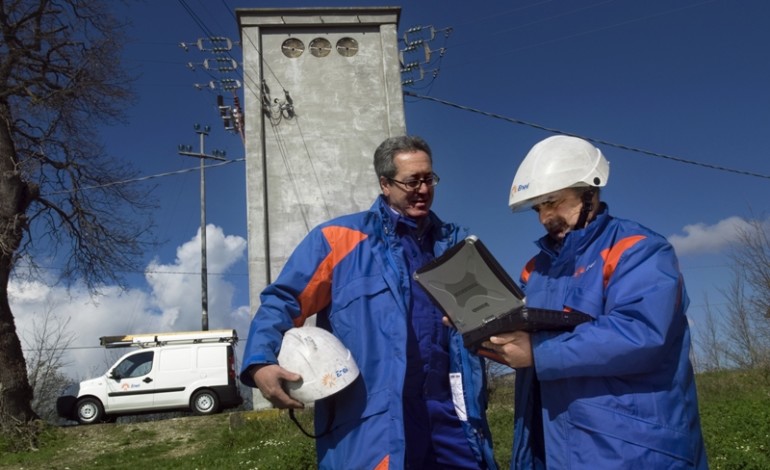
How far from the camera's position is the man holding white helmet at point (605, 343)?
6.64 feet

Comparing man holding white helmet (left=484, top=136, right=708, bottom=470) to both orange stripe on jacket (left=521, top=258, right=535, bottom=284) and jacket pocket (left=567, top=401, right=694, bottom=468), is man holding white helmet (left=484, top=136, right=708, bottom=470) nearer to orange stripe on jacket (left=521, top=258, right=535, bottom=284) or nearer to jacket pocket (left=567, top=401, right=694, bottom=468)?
jacket pocket (left=567, top=401, right=694, bottom=468)

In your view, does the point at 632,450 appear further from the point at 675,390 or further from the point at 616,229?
the point at 616,229

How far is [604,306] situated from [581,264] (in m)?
0.19

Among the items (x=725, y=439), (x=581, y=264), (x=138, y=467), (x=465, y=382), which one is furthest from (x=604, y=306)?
(x=138, y=467)

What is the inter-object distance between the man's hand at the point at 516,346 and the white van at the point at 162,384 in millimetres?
15612

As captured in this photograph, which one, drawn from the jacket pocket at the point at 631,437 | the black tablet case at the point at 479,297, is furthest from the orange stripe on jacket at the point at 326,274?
the jacket pocket at the point at 631,437

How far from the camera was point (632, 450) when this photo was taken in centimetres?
203

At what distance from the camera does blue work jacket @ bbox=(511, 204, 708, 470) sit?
2020 mm

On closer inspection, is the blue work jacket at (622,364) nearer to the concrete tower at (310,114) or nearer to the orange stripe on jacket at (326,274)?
the orange stripe on jacket at (326,274)

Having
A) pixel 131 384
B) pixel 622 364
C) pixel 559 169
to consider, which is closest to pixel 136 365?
pixel 131 384

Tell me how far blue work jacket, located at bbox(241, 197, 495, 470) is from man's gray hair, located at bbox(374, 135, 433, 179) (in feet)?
0.87

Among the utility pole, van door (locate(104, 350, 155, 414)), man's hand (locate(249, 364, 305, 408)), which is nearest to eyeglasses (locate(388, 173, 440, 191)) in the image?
man's hand (locate(249, 364, 305, 408))

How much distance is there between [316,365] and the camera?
2.51 metres

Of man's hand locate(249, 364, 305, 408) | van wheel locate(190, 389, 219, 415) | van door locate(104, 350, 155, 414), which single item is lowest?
van wheel locate(190, 389, 219, 415)
